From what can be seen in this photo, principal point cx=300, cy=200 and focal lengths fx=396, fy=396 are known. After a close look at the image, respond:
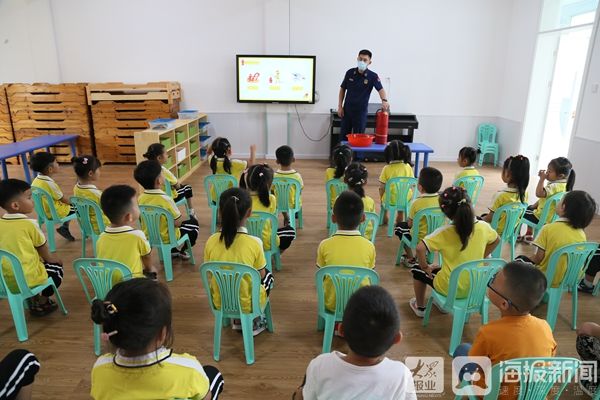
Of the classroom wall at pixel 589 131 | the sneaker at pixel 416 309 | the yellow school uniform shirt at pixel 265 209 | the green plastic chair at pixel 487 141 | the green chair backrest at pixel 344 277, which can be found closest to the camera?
the green chair backrest at pixel 344 277

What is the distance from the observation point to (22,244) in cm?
233

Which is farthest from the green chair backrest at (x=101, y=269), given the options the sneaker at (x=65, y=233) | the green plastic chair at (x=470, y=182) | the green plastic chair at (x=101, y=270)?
the green plastic chair at (x=470, y=182)

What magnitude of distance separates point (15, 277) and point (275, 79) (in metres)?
5.53

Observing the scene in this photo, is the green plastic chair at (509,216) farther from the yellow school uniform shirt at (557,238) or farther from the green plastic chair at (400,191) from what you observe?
the green plastic chair at (400,191)

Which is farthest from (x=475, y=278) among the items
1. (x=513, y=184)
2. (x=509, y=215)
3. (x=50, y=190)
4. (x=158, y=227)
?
(x=50, y=190)

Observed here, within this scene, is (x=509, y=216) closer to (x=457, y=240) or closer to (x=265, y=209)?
(x=457, y=240)

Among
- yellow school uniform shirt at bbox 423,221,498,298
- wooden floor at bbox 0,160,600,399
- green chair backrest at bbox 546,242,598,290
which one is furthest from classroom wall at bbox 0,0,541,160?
yellow school uniform shirt at bbox 423,221,498,298

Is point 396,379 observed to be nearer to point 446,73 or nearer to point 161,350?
point 161,350

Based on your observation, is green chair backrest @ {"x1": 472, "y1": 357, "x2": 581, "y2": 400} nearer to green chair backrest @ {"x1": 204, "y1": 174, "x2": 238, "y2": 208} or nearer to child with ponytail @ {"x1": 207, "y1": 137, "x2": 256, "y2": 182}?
green chair backrest @ {"x1": 204, "y1": 174, "x2": 238, "y2": 208}

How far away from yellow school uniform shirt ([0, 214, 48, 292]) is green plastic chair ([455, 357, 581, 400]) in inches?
97.9

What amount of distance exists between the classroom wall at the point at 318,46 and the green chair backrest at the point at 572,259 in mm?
5013

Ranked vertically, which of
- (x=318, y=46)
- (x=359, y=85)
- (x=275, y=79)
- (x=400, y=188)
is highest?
(x=318, y=46)

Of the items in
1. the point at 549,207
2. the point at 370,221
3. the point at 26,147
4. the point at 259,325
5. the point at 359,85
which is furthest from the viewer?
the point at 359,85

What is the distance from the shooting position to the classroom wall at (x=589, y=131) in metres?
4.86
